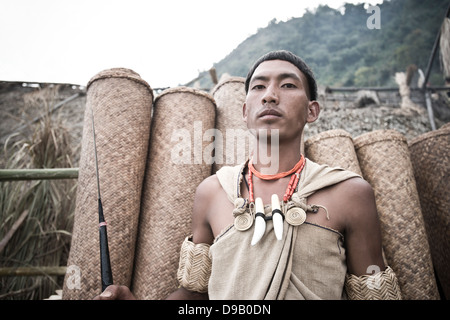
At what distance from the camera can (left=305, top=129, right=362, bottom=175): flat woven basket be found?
192 cm

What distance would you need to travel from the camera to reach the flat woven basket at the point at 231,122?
2.05 m

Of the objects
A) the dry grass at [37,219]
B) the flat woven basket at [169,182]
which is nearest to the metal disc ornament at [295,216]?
the flat woven basket at [169,182]

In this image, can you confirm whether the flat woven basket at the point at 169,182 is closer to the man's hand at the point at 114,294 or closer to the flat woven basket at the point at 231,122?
the flat woven basket at the point at 231,122

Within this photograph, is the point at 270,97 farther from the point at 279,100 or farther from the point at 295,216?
the point at 295,216

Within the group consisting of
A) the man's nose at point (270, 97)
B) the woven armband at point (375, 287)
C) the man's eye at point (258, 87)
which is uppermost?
the man's eye at point (258, 87)

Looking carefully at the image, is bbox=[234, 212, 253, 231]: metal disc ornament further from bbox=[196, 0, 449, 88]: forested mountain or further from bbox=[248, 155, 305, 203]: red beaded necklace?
bbox=[196, 0, 449, 88]: forested mountain

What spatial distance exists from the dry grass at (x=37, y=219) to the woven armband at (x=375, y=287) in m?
2.60

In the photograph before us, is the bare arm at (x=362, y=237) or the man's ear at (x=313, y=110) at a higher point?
the man's ear at (x=313, y=110)

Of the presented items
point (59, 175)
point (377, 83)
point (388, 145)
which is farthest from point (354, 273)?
point (377, 83)

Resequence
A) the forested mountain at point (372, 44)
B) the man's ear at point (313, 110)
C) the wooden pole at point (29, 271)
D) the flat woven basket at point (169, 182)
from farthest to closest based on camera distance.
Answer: the forested mountain at point (372, 44), the wooden pole at point (29, 271), the flat woven basket at point (169, 182), the man's ear at point (313, 110)

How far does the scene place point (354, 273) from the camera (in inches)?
47.9

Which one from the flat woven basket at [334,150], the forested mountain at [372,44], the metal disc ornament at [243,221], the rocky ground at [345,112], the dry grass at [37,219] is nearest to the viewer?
the metal disc ornament at [243,221]

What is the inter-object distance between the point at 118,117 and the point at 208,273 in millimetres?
1263
